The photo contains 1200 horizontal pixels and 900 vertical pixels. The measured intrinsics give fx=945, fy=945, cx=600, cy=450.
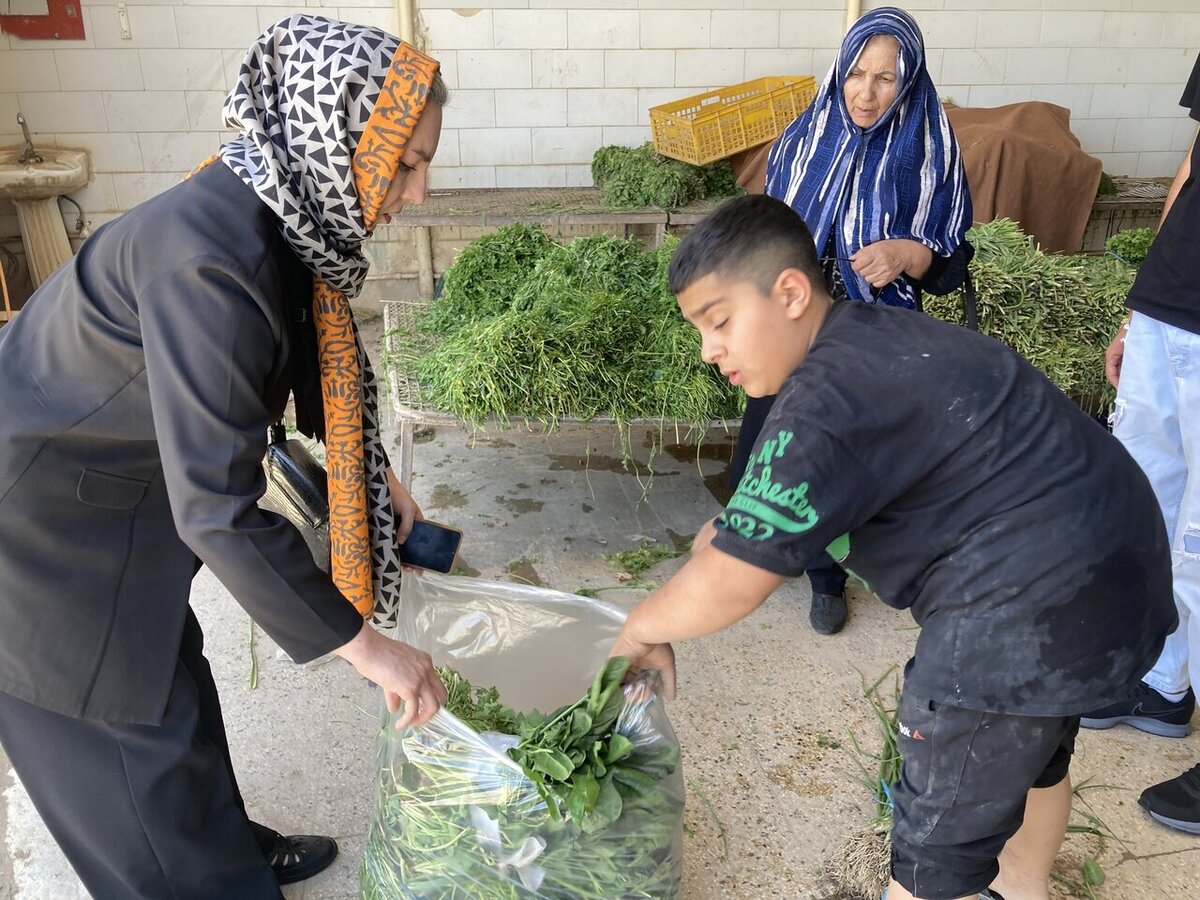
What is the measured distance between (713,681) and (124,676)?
5.36ft

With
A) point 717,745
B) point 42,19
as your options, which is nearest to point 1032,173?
point 717,745

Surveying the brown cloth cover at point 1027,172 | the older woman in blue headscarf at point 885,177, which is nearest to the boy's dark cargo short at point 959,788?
the older woman in blue headscarf at point 885,177

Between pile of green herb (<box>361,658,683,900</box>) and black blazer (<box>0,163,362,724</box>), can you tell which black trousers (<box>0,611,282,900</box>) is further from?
pile of green herb (<box>361,658,683,900</box>)

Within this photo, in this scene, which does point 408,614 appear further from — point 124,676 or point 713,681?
point 713,681

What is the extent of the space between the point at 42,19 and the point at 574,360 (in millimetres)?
4422

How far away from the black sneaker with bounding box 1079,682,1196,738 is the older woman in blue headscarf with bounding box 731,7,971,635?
1.22m

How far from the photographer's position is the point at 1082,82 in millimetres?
6535

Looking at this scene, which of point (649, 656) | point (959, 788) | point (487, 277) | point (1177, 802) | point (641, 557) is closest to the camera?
point (959, 788)

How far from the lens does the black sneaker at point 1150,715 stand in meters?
2.52

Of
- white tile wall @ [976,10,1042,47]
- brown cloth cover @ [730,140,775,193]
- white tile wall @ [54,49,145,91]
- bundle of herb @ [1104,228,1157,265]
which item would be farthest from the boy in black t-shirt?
white tile wall @ [976,10,1042,47]

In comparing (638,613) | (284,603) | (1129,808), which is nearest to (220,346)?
(284,603)

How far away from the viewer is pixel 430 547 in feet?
6.82

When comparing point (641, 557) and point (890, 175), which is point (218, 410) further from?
point (641, 557)

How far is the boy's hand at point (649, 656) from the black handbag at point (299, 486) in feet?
2.64
